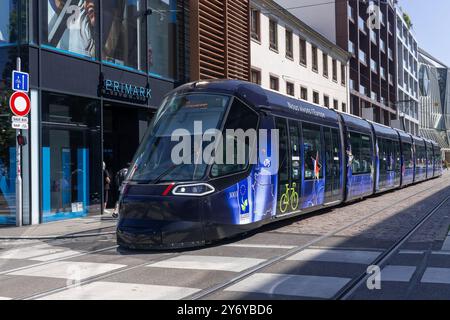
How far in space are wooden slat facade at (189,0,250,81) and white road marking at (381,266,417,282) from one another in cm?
1415

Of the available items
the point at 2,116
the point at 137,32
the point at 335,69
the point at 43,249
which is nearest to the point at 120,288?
the point at 43,249

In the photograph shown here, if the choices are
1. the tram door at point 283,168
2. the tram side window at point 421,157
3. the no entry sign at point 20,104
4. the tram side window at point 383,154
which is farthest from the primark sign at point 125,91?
the tram side window at point 421,157

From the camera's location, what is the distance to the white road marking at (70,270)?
7145 mm

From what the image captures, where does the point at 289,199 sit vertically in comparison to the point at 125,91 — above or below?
below

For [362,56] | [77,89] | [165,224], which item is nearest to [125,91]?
[77,89]

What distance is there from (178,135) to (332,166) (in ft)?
21.1

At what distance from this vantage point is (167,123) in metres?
9.44

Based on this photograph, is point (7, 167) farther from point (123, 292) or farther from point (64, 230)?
point (123, 292)

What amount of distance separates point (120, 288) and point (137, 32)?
13556mm

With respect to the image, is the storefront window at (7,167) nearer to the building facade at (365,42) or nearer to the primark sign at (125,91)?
the primark sign at (125,91)

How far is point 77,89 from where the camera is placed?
15.1 meters

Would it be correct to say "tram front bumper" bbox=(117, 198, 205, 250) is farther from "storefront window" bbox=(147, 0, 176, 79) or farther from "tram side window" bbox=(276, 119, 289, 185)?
"storefront window" bbox=(147, 0, 176, 79)

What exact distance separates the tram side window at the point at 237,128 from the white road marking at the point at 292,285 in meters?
2.68

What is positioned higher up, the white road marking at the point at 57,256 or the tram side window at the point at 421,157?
the tram side window at the point at 421,157
